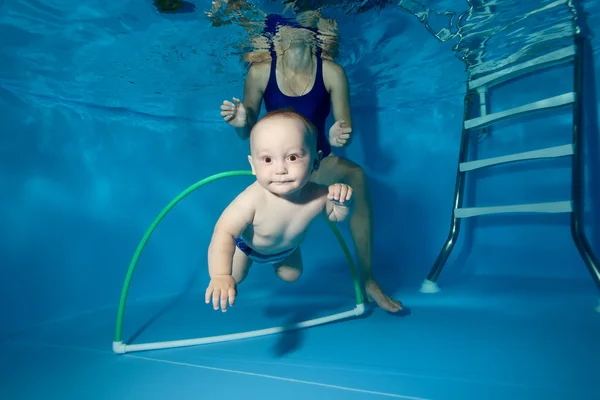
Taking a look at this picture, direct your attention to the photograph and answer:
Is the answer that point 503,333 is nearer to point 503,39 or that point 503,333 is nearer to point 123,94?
point 503,39

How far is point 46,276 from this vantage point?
14.2 ft

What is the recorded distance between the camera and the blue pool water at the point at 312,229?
2.60 meters

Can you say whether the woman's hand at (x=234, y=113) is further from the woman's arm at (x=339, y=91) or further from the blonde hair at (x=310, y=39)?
the blonde hair at (x=310, y=39)

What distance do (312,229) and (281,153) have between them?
4.33 m

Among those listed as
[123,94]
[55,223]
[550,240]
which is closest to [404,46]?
[550,240]

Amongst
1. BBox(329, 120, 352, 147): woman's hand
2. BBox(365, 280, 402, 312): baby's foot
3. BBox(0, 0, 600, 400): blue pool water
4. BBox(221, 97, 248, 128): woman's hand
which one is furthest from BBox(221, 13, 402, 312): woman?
BBox(329, 120, 352, 147): woman's hand

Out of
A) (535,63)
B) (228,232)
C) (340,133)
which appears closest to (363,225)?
(340,133)

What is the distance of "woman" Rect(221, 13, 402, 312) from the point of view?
3.69 m

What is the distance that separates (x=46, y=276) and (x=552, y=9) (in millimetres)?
6108

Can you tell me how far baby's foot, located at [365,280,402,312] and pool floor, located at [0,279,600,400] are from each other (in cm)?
11

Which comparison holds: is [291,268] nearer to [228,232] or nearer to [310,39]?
[228,232]

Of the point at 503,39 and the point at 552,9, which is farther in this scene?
the point at 503,39

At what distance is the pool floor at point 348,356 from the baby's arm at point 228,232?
793 mm

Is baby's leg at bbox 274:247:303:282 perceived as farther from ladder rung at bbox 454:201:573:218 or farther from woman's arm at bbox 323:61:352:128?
ladder rung at bbox 454:201:573:218
